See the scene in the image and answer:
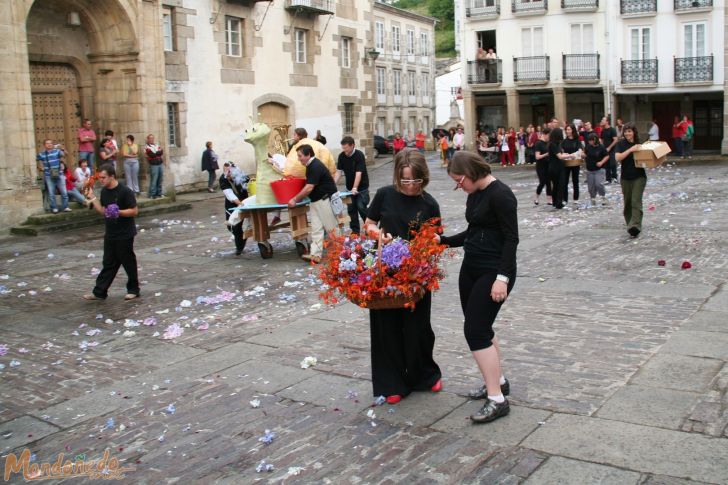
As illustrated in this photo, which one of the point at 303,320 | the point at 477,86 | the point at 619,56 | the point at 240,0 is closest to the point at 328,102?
the point at 240,0

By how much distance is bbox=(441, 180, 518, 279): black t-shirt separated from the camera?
196 inches

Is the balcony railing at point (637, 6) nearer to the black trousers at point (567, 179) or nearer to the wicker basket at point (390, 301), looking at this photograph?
the black trousers at point (567, 179)

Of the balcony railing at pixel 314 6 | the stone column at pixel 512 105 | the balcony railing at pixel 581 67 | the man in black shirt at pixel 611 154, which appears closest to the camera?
the man in black shirt at pixel 611 154

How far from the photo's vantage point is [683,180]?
21.9 meters

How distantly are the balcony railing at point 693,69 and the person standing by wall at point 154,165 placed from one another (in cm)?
2475

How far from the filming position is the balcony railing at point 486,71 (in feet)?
127

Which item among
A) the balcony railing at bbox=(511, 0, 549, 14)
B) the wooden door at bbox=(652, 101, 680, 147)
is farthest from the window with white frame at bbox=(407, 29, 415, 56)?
the wooden door at bbox=(652, 101, 680, 147)

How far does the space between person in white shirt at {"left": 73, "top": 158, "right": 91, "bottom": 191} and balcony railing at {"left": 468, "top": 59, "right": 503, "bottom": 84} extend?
82.3ft

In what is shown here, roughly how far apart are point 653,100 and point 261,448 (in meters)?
36.0

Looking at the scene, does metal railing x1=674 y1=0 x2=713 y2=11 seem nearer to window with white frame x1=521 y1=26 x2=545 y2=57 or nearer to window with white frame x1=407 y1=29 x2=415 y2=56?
window with white frame x1=521 y1=26 x2=545 y2=57

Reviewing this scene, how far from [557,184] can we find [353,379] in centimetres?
1079

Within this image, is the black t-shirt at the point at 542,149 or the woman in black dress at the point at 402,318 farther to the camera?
the black t-shirt at the point at 542,149

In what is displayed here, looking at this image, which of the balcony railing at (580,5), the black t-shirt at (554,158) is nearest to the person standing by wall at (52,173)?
the black t-shirt at (554,158)

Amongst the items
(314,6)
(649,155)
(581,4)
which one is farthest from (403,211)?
(581,4)
